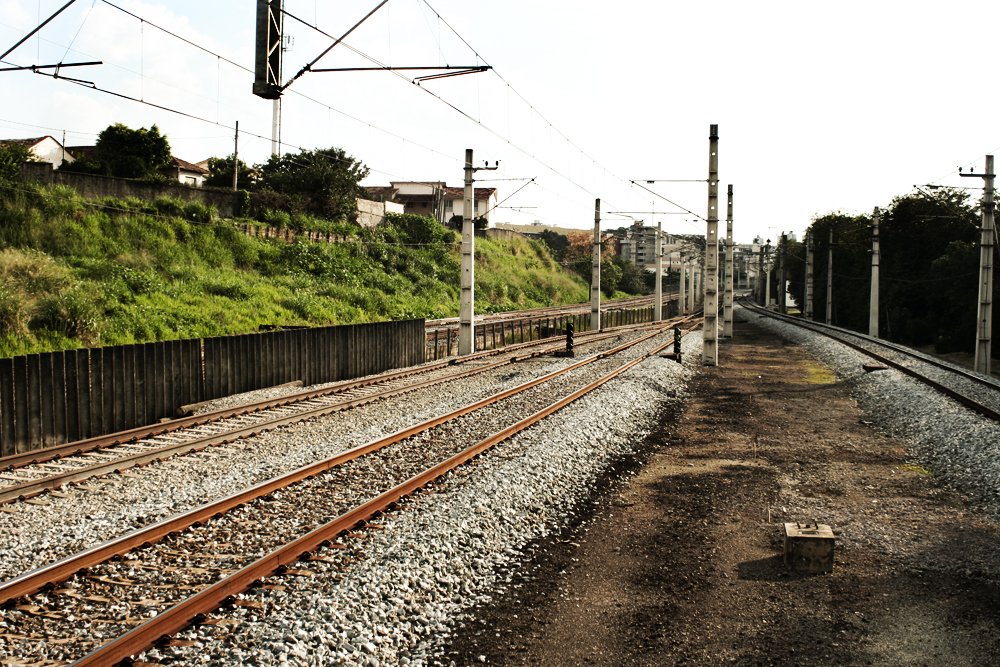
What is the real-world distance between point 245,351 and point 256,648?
1478cm

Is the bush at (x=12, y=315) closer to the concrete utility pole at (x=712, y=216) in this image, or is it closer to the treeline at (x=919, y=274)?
the concrete utility pole at (x=712, y=216)

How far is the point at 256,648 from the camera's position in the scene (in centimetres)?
637

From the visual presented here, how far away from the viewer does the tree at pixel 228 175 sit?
62.4 metres

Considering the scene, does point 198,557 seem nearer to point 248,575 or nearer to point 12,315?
point 248,575

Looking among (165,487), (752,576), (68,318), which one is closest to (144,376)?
(165,487)

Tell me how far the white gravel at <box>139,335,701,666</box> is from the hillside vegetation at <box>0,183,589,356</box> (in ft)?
54.1

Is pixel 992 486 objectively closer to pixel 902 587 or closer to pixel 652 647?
pixel 902 587

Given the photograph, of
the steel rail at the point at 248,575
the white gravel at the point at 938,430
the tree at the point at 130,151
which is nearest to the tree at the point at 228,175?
the tree at the point at 130,151

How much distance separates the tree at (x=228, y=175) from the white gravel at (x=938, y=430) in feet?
→ 157

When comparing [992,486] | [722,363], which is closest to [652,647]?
[992,486]

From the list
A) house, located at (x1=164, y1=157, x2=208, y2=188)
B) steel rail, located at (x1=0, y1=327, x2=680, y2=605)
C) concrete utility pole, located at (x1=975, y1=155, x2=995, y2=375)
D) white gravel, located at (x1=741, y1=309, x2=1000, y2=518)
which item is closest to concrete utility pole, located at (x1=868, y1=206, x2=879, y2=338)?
concrete utility pole, located at (x1=975, y1=155, x2=995, y2=375)

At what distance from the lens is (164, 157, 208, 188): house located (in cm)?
6322

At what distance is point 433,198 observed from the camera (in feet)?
324

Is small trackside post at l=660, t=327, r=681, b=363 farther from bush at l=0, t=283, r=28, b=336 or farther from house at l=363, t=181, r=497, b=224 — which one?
house at l=363, t=181, r=497, b=224
